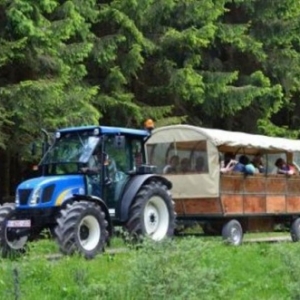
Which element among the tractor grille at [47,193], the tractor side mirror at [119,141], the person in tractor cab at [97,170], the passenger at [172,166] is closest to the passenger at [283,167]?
the passenger at [172,166]

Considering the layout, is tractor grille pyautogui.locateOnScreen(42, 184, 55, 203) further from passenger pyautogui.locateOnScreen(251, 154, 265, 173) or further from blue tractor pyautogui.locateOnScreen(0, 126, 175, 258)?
passenger pyautogui.locateOnScreen(251, 154, 265, 173)

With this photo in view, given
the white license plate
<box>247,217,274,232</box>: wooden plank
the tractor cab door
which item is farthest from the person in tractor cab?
<box>247,217,274,232</box>: wooden plank

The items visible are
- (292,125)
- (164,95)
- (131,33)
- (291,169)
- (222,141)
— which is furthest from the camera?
(292,125)

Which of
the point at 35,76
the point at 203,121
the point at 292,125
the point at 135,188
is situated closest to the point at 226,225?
the point at 135,188

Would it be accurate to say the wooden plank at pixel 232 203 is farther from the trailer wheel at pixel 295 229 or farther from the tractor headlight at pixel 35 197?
the tractor headlight at pixel 35 197

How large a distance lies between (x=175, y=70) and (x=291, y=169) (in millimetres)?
5273

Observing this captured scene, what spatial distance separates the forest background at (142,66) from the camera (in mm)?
17344

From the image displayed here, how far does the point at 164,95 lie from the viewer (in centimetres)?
2267

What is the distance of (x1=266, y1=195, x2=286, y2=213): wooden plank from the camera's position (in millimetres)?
16688

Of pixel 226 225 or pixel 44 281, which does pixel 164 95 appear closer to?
pixel 226 225

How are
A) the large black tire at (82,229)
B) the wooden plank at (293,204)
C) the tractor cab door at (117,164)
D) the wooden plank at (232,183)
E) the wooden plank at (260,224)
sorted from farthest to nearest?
the wooden plank at (293,204) → the wooden plank at (260,224) → the wooden plank at (232,183) → the tractor cab door at (117,164) → the large black tire at (82,229)

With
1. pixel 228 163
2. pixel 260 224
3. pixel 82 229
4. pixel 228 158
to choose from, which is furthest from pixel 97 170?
pixel 260 224

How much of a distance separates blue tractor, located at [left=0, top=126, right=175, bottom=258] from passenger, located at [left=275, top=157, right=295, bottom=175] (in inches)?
162

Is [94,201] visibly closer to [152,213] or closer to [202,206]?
[152,213]
